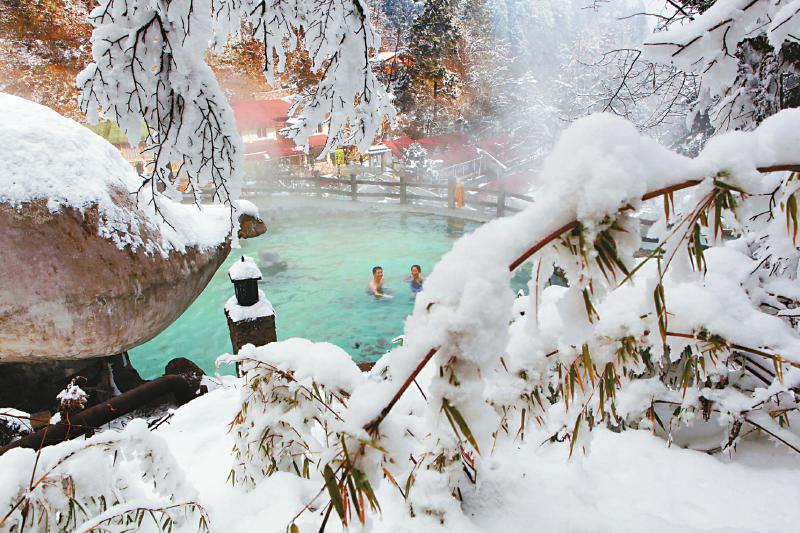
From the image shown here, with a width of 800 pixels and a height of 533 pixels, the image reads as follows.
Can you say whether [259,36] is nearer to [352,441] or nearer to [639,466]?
[352,441]

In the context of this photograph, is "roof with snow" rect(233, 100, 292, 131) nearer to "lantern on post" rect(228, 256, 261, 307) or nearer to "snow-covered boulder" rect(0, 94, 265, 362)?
"lantern on post" rect(228, 256, 261, 307)

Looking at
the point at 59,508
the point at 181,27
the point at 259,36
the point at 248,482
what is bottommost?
the point at 248,482

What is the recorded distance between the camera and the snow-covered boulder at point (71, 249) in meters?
3.75

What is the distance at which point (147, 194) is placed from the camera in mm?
5242

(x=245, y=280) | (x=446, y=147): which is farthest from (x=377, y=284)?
(x=446, y=147)

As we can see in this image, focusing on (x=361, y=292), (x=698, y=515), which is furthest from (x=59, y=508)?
(x=361, y=292)

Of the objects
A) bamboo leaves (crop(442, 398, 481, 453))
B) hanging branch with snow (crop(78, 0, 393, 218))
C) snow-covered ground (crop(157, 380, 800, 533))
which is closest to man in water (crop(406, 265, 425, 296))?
hanging branch with snow (crop(78, 0, 393, 218))

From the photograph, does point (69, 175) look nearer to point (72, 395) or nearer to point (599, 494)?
point (72, 395)

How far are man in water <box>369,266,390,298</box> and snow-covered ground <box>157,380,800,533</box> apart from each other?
26.6 ft

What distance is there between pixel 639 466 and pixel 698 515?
0.36m

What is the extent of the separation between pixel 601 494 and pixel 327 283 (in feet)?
34.5

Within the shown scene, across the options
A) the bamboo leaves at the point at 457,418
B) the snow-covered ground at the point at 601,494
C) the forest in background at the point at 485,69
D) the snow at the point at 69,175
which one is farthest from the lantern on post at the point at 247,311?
the forest in background at the point at 485,69

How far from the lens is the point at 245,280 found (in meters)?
5.92

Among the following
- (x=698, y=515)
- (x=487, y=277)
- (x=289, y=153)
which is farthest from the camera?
(x=289, y=153)
